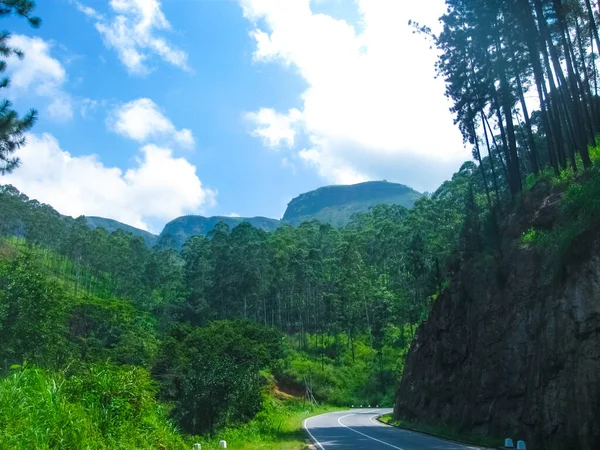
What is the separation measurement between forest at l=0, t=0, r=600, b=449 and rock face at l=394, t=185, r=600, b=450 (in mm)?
1006

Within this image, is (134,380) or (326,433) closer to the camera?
(134,380)

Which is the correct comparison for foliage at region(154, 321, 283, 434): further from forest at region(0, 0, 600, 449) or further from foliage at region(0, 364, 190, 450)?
foliage at region(0, 364, 190, 450)

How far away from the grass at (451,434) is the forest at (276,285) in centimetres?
608

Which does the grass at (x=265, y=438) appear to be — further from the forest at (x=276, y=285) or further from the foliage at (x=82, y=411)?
the foliage at (x=82, y=411)

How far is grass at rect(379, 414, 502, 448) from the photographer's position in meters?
14.9

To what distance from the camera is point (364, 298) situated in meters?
61.2

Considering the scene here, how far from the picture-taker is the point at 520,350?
15.2m

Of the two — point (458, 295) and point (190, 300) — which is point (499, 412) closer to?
point (458, 295)

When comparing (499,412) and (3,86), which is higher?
(3,86)

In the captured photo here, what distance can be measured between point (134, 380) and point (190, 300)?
2375 inches

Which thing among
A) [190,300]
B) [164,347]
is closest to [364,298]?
[190,300]

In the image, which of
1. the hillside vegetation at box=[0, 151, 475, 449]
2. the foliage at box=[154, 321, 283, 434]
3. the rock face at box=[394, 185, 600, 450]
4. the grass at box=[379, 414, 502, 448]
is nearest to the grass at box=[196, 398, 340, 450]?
the hillside vegetation at box=[0, 151, 475, 449]

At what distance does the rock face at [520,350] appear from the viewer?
437 inches

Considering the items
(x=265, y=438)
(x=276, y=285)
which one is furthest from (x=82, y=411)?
(x=276, y=285)
